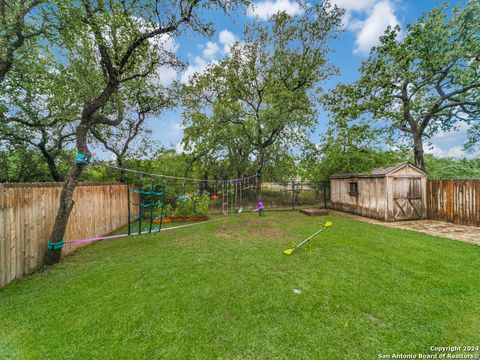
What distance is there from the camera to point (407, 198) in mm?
7207

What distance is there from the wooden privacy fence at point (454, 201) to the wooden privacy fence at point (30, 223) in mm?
11507

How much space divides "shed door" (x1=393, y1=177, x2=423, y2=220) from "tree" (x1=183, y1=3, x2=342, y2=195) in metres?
5.11

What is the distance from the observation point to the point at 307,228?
6.00 m

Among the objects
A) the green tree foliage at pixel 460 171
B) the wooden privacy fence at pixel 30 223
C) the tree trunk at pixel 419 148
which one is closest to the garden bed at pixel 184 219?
the wooden privacy fence at pixel 30 223

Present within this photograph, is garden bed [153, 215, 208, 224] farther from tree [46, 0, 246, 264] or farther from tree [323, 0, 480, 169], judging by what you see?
tree [323, 0, 480, 169]

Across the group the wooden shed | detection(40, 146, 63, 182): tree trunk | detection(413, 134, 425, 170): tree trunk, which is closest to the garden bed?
detection(40, 146, 63, 182): tree trunk

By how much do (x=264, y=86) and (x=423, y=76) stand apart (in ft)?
25.1

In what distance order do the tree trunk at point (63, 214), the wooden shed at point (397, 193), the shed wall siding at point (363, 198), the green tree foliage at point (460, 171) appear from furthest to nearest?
the green tree foliage at point (460, 171)
the shed wall siding at point (363, 198)
the wooden shed at point (397, 193)
the tree trunk at point (63, 214)

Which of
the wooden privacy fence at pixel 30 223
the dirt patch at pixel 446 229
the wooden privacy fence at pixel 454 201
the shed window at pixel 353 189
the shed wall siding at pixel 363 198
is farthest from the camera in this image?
the shed window at pixel 353 189

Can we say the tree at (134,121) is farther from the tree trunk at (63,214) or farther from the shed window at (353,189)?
the shed window at (353,189)

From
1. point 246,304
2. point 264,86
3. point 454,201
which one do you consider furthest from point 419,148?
point 246,304

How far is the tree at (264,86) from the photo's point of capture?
29.8ft

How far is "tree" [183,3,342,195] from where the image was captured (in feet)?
29.8

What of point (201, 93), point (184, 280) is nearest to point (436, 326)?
point (184, 280)
